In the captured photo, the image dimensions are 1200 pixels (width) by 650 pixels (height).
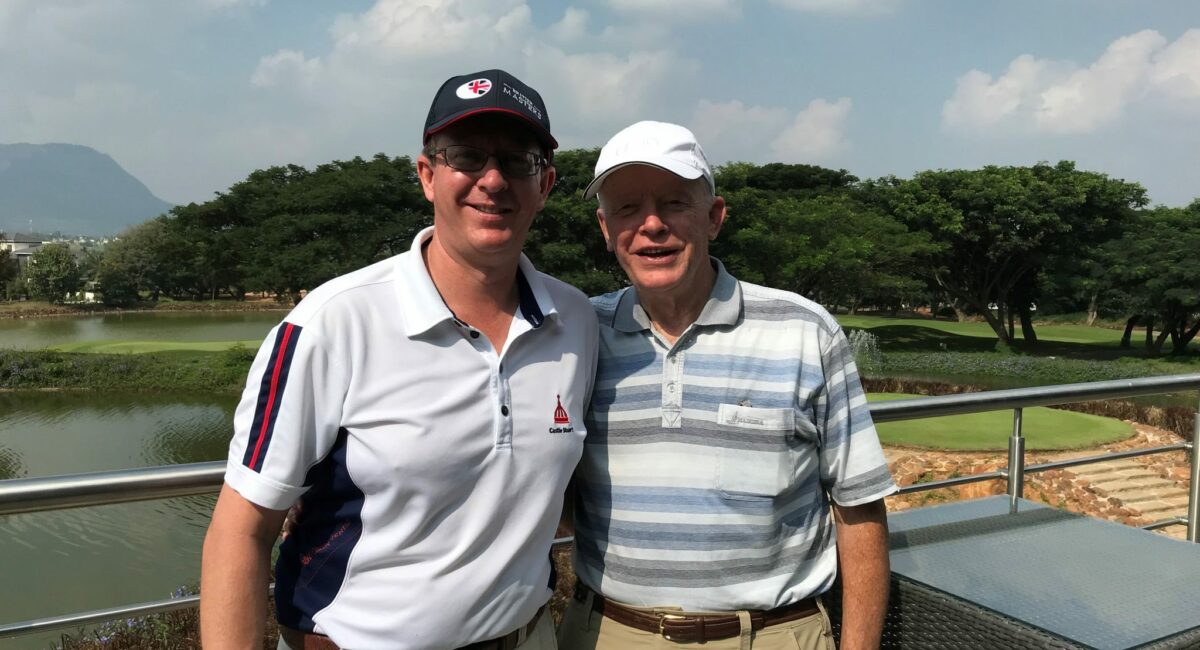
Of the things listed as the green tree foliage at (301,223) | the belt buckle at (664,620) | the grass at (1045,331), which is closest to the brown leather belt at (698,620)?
the belt buckle at (664,620)

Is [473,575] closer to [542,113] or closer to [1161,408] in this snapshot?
[542,113]

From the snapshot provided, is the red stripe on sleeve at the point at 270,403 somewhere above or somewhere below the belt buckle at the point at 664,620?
above

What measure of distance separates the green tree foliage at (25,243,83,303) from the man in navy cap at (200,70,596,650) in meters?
52.3

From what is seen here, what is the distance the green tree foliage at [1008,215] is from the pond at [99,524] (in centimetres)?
2646

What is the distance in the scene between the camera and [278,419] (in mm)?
1282

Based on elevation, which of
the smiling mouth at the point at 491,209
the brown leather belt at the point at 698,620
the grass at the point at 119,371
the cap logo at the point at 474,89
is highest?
the cap logo at the point at 474,89

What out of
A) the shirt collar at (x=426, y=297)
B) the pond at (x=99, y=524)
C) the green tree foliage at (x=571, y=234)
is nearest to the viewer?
the shirt collar at (x=426, y=297)

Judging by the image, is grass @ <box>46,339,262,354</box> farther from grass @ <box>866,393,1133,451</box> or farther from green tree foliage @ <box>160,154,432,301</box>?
grass @ <box>866,393,1133,451</box>

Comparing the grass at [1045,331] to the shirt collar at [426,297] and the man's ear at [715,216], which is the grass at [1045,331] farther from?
the shirt collar at [426,297]

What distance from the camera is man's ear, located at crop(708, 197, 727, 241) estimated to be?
178cm

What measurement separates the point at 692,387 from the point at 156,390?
99.8 ft

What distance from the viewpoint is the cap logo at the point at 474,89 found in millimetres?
1454

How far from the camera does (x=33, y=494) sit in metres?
1.54

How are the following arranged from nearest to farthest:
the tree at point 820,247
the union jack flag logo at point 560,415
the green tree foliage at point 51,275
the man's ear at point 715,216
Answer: the union jack flag logo at point 560,415, the man's ear at point 715,216, the tree at point 820,247, the green tree foliage at point 51,275
